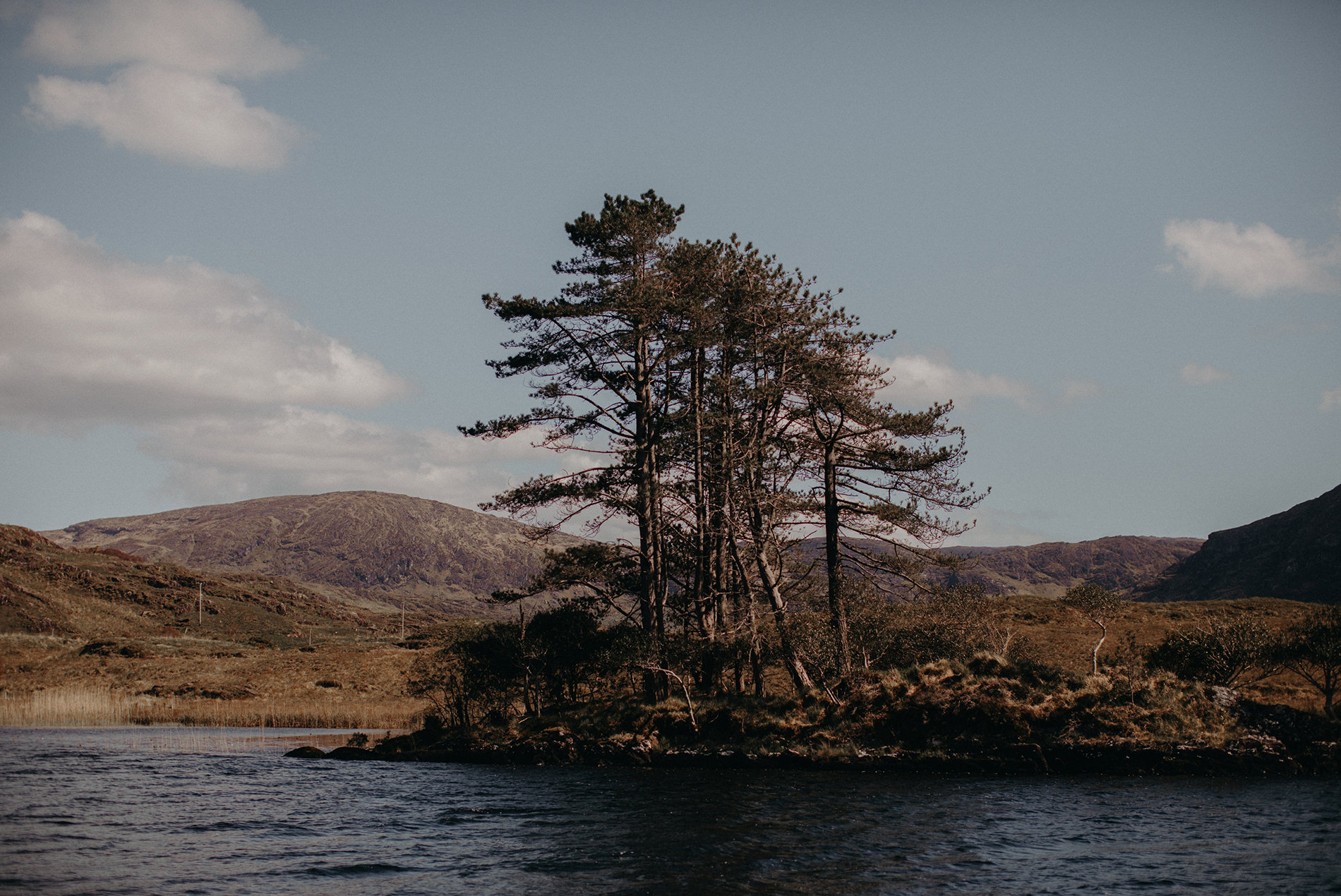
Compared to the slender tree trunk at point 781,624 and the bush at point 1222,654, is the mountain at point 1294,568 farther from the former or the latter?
the slender tree trunk at point 781,624

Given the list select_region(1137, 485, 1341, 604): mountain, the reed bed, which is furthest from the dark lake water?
select_region(1137, 485, 1341, 604): mountain

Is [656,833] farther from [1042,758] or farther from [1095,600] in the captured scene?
[1095,600]

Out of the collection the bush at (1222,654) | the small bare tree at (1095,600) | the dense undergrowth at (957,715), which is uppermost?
the small bare tree at (1095,600)

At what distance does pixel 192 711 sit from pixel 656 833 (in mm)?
41152

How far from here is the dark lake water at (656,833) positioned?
46.8 ft

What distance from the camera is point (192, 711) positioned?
49.2 m

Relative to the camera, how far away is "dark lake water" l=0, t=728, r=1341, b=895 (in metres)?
14.2

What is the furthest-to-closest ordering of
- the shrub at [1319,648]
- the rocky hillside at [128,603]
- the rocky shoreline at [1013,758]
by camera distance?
the rocky hillside at [128,603], the shrub at [1319,648], the rocky shoreline at [1013,758]

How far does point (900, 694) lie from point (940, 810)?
356 inches

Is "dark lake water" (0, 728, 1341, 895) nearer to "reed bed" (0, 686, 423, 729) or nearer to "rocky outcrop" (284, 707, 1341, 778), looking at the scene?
"rocky outcrop" (284, 707, 1341, 778)

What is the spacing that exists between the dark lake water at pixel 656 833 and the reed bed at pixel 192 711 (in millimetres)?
20127

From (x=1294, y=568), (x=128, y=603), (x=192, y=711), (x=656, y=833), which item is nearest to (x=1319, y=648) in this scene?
(x=656, y=833)

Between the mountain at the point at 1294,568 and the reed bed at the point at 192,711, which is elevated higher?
the mountain at the point at 1294,568

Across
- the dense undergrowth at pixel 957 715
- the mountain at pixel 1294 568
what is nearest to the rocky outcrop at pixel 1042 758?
the dense undergrowth at pixel 957 715
